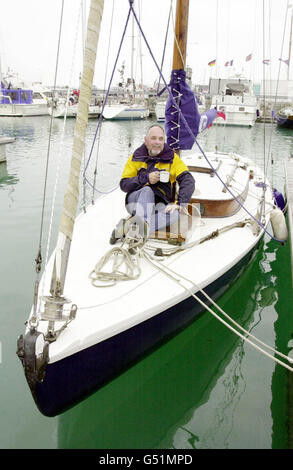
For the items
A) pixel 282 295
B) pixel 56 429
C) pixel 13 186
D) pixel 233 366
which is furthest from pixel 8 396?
pixel 13 186

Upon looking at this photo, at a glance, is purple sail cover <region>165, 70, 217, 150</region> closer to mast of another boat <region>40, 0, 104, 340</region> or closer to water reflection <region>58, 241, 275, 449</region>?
water reflection <region>58, 241, 275, 449</region>

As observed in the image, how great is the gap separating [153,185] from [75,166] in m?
2.14

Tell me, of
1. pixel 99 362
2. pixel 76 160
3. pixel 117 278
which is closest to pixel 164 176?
pixel 117 278

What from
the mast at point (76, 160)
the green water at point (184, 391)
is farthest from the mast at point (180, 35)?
the mast at point (76, 160)

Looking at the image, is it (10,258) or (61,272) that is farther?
(10,258)

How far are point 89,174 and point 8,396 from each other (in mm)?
10174

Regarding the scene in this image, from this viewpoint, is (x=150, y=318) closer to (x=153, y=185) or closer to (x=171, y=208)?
(x=171, y=208)

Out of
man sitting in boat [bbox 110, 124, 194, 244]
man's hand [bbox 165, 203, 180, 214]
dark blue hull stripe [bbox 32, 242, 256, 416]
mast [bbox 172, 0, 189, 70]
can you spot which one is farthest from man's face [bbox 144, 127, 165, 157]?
dark blue hull stripe [bbox 32, 242, 256, 416]

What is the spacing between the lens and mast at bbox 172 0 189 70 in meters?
4.62

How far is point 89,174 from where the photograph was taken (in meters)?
12.8

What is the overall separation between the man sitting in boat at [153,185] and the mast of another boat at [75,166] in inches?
66.2

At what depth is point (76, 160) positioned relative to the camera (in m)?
2.21

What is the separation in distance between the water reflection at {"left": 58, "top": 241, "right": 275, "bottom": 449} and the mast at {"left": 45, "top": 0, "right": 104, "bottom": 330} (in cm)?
120
